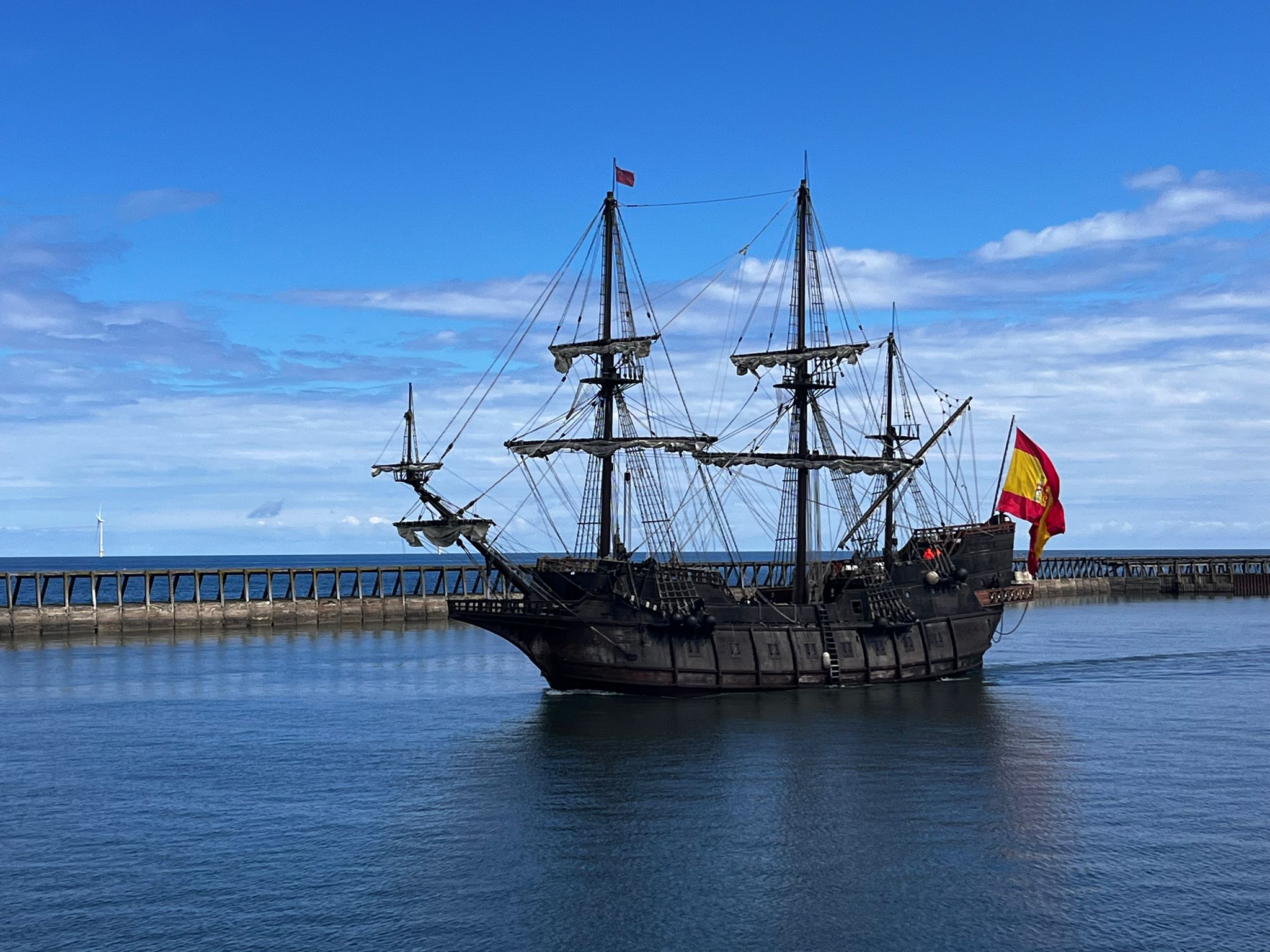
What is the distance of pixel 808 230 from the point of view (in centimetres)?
5653

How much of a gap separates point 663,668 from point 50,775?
22092 millimetres

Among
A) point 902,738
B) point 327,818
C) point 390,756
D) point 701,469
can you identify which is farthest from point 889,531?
point 327,818

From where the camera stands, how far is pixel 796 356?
55.8 meters

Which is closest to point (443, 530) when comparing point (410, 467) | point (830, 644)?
point (410, 467)

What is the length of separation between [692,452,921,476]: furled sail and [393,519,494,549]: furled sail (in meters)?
12.0

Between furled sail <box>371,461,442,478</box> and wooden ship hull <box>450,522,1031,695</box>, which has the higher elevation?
furled sail <box>371,461,442,478</box>

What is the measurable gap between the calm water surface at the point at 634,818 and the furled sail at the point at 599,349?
14.9 meters

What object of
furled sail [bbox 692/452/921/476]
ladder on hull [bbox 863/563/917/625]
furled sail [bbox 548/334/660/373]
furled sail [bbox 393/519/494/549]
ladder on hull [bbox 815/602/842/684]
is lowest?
ladder on hull [bbox 815/602/842/684]

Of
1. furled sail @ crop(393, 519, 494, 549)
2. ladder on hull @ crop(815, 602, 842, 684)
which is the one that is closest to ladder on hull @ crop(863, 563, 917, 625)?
ladder on hull @ crop(815, 602, 842, 684)

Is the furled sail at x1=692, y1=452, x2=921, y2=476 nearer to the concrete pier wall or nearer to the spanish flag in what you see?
Answer: the spanish flag

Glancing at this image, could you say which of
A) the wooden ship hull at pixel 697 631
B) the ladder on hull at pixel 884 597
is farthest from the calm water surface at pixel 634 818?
the ladder on hull at pixel 884 597

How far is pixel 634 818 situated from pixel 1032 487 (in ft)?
124

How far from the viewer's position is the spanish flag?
60.8m

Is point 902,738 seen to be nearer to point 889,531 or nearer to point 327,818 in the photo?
point 327,818
